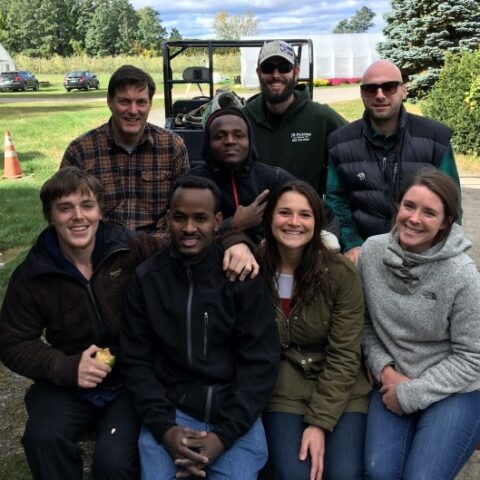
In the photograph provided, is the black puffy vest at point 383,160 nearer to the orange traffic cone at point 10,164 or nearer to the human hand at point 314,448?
the human hand at point 314,448

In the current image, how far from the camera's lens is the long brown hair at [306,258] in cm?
245

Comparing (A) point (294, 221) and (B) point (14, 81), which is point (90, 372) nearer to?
(A) point (294, 221)

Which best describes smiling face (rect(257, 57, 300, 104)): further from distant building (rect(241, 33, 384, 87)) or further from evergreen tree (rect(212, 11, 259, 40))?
evergreen tree (rect(212, 11, 259, 40))

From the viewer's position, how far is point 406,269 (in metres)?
2.39

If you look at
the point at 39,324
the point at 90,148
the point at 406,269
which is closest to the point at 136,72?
the point at 90,148

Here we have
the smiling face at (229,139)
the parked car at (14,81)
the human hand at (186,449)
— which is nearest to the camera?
the human hand at (186,449)

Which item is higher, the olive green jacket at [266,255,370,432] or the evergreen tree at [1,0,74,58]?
the evergreen tree at [1,0,74,58]

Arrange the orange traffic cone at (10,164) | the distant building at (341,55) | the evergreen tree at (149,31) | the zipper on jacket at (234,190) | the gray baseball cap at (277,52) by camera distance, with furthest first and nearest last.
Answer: the evergreen tree at (149,31) < the distant building at (341,55) < the orange traffic cone at (10,164) < the gray baseball cap at (277,52) < the zipper on jacket at (234,190)

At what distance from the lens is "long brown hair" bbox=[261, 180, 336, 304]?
2.45 metres

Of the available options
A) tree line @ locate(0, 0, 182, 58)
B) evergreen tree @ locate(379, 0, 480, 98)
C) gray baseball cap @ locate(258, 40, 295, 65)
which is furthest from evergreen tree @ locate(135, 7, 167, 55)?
gray baseball cap @ locate(258, 40, 295, 65)

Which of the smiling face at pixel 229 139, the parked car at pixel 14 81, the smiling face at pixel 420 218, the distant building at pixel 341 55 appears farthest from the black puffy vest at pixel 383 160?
the parked car at pixel 14 81

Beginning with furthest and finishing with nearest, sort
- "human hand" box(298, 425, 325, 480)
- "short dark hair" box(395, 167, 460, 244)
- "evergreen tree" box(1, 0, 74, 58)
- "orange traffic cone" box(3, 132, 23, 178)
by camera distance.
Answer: "evergreen tree" box(1, 0, 74, 58) → "orange traffic cone" box(3, 132, 23, 178) → "short dark hair" box(395, 167, 460, 244) → "human hand" box(298, 425, 325, 480)

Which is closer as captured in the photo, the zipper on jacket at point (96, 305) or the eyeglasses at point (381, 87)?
the zipper on jacket at point (96, 305)

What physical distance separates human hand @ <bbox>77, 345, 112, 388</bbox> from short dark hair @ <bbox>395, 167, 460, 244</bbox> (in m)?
1.52
